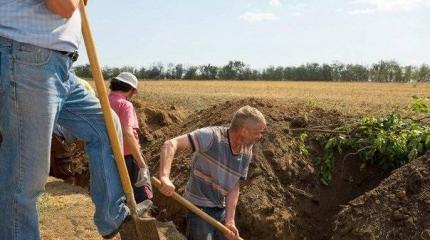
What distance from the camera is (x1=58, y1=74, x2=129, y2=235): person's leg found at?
3424mm

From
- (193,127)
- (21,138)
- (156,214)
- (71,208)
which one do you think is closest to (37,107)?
(21,138)

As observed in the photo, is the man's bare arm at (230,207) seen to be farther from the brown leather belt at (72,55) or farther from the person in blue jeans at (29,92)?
the brown leather belt at (72,55)

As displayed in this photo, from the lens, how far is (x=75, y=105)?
133 inches

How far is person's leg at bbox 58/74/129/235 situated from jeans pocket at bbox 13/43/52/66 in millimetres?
363

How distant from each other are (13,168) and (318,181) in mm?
4758

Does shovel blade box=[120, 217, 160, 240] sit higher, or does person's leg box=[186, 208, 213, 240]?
shovel blade box=[120, 217, 160, 240]

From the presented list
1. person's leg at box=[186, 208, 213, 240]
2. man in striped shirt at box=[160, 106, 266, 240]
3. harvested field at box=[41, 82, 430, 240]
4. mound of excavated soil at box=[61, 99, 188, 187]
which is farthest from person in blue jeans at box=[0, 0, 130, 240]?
mound of excavated soil at box=[61, 99, 188, 187]

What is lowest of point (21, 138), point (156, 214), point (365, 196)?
point (156, 214)

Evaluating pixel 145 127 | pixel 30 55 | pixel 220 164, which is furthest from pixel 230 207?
pixel 145 127

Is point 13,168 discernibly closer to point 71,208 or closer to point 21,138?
point 21,138

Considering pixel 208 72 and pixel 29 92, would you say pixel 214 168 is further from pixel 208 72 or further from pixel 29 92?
pixel 208 72

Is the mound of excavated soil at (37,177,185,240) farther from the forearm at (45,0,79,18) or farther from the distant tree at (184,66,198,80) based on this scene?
the distant tree at (184,66,198,80)

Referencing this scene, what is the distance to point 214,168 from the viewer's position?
4648mm

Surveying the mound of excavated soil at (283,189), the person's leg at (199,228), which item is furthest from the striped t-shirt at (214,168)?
the mound of excavated soil at (283,189)
